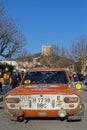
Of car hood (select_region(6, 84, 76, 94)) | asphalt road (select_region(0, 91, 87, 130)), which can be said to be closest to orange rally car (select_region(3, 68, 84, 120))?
car hood (select_region(6, 84, 76, 94))

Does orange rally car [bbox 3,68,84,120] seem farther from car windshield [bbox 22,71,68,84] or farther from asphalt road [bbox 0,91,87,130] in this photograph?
car windshield [bbox 22,71,68,84]

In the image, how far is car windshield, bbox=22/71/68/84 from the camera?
36.0 feet

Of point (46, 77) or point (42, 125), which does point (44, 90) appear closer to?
point (42, 125)

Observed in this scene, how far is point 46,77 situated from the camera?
11.2 metres

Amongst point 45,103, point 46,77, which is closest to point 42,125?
point 45,103

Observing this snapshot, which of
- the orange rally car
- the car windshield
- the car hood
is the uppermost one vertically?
the car windshield

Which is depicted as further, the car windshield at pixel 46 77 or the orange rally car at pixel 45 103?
the car windshield at pixel 46 77

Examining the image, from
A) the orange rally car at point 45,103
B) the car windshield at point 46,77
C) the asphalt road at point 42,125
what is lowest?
the asphalt road at point 42,125

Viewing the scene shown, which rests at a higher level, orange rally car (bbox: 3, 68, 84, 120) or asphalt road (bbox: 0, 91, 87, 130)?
orange rally car (bbox: 3, 68, 84, 120)

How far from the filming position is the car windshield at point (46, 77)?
10977mm

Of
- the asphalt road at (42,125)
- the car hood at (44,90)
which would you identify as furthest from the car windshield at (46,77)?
the asphalt road at (42,125)

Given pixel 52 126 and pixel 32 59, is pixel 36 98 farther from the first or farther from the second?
pixel 32 59

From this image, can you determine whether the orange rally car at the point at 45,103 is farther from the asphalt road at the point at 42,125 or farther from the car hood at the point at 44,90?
the asphalt road at the point at 42,125

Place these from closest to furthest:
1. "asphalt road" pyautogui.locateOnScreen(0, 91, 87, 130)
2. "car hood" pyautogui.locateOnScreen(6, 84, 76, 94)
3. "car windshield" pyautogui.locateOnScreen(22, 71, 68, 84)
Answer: "asphalt road" pyautogui.locateOnScreen(0, 91, 87, 130) → "car hood" pyautogui.locateOnScreen(6, 84, 76, 94) → "car windshield" pyautogui.locateOnScreen(22, 71, 68, 84)
